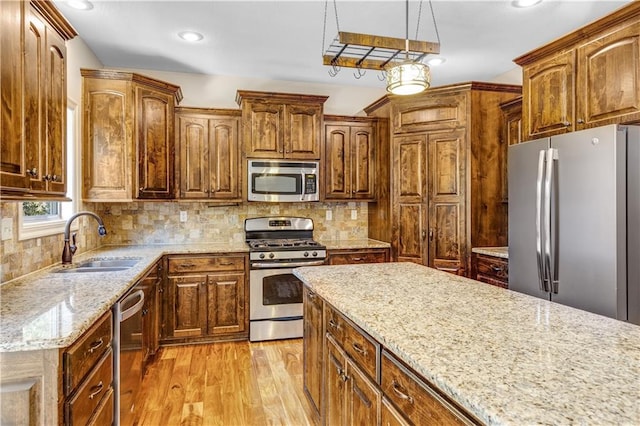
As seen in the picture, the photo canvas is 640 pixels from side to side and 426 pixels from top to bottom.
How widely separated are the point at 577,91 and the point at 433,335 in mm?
2204

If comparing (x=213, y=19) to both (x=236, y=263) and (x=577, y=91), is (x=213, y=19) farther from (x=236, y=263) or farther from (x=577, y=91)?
(x=577, y=91)

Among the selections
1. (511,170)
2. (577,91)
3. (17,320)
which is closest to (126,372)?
(17,320)

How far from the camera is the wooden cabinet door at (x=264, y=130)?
13.0 ft

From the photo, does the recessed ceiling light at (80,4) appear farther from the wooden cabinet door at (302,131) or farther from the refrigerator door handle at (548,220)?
the refrigerator door handle at (548,220)

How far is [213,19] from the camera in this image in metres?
2.97

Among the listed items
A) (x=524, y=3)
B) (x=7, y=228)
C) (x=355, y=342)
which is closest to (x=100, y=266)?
(x=7, y=228)

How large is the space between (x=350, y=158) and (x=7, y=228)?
315 cm

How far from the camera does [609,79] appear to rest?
230cm

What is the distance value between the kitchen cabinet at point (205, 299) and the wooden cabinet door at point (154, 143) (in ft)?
2.28

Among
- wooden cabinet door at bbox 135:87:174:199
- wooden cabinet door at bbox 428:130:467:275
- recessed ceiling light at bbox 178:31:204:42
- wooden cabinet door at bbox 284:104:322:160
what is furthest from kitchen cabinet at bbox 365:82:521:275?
wooden cabinet door at bbox 135:87:174:199

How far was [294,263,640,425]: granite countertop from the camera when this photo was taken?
0.80 m

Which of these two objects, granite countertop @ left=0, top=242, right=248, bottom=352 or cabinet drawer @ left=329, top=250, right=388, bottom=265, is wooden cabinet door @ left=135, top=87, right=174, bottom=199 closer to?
granite countertop @ left=0, top=242, right=248, bottom=352

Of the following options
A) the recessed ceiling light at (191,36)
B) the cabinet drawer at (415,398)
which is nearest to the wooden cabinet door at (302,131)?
the recessed ceiling light at (191,36)

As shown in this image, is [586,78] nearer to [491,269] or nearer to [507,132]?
[507,132]
